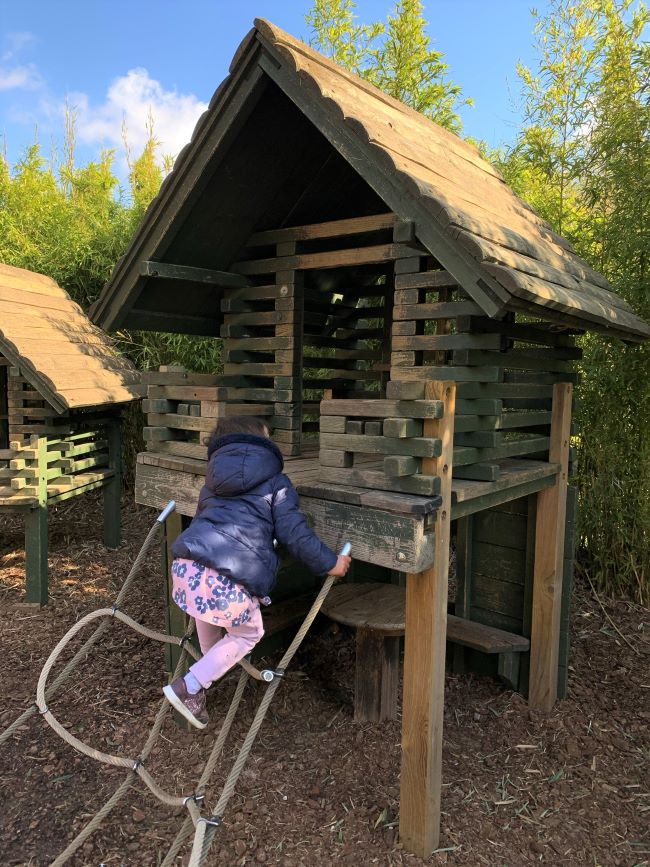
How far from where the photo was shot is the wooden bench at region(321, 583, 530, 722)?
3910 mm

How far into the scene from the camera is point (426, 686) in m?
2.96

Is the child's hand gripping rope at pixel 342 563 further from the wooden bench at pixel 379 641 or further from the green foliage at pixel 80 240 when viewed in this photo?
the green foliage at pixel 80 240

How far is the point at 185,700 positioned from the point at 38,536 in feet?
11.1

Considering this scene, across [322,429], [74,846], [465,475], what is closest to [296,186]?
[322,429]

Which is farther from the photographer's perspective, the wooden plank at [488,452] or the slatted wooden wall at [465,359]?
the wooden plank at [488,452]

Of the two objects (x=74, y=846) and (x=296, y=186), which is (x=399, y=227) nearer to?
(x=296, y=186)

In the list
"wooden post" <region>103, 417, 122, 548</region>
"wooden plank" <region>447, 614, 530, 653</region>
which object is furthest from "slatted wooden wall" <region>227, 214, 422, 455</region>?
"wooden post" <region>103, 417, 122, 548</region>

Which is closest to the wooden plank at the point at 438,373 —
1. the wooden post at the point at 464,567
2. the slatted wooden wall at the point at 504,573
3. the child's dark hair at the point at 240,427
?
the child's dark hair at the point at 240,427

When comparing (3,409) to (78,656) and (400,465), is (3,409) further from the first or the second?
(400,465)

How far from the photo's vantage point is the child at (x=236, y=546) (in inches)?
115

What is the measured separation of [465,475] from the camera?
3.29 metres

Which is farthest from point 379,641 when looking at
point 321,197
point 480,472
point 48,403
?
point 48,403

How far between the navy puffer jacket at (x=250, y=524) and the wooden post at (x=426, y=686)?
1.53ft

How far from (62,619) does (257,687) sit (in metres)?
2.32
